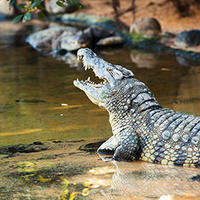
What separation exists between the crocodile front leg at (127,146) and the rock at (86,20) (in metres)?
12.4

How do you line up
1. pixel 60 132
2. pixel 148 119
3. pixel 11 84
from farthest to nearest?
pixel 11 84 → pixel 60 132 → pixel 148 119

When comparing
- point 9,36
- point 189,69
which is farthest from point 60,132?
point 9,36

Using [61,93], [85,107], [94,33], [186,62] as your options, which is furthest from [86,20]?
[85,107]

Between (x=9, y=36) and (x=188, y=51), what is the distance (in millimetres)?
7380

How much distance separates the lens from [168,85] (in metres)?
8.17

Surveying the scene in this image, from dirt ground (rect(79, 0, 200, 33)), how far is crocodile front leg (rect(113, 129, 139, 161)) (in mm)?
10222

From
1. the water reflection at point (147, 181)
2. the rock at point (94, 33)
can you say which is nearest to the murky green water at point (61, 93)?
the water reflection at point (147, 181)

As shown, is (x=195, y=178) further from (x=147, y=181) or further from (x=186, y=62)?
(x=186, y=62)

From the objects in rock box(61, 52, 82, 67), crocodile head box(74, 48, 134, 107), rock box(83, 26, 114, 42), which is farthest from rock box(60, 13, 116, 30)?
crocodile head box(74, 48, 134, 107)

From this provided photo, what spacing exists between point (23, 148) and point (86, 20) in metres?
14.9

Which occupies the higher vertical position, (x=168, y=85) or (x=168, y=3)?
(x=168, y=3)

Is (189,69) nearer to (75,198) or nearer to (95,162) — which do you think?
(95,162)

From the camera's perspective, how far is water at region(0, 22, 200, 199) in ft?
13.2

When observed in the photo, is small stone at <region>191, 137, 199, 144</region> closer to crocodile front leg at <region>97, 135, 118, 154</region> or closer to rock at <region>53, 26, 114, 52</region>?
crocodile front leg at <region>97, 135, 118, 154</region>
